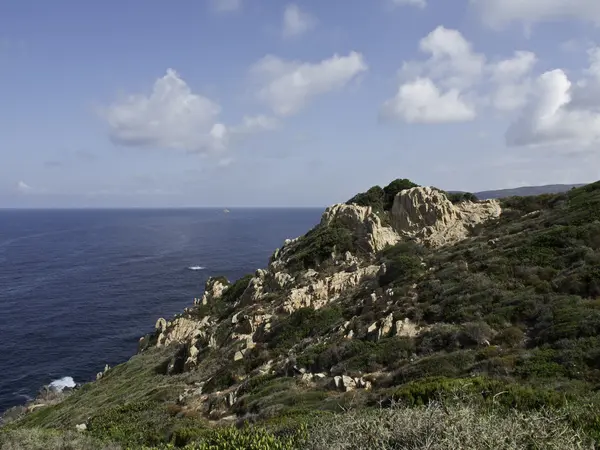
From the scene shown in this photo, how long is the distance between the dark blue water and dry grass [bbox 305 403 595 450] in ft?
140

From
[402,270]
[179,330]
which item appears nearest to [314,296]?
[402,270]

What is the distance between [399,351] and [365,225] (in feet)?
62.9

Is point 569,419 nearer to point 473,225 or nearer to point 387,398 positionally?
point 387,398

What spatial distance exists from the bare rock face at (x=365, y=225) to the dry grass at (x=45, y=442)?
23885 mm

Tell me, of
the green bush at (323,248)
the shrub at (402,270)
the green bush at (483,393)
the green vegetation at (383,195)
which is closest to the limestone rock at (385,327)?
the shrub at (402,270)

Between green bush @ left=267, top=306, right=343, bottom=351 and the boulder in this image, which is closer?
the boulder

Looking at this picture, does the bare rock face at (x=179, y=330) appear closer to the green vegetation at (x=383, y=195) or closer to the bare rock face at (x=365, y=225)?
the bare rock face at (x=365, y=225)

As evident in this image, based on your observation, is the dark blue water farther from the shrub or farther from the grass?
the shrub

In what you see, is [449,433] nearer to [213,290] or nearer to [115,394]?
[115,394]

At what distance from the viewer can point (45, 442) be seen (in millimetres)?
11703

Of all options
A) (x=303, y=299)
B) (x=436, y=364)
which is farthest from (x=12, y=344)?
(x=436, y=364)

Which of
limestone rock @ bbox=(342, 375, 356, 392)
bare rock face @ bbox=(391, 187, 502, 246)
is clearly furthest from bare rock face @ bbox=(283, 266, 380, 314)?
limestone rock @ bbox=(342, 375, 356, 392)

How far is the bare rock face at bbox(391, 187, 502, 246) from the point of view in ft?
105

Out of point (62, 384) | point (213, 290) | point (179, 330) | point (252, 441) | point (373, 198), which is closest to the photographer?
point (252, 441)
